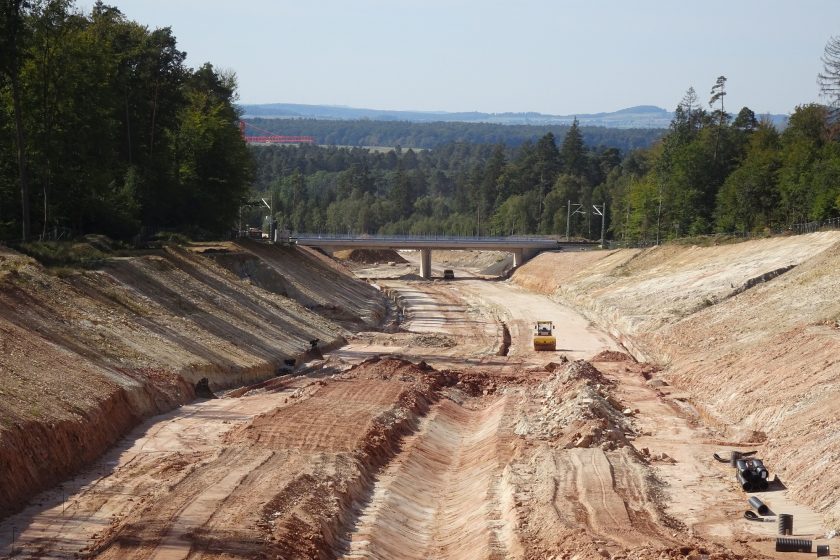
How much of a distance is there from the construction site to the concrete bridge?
4522cm

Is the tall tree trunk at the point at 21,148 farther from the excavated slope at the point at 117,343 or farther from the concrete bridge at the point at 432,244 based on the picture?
the concrete bridge at the point at 432,244

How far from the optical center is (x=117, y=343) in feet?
139

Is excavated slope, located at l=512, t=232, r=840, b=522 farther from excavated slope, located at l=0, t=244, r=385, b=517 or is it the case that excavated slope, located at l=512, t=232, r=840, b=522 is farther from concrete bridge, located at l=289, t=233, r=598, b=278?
concrete bridge, located at l=289, t=233, r=598, b=278

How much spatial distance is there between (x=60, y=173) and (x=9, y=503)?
1419 inches

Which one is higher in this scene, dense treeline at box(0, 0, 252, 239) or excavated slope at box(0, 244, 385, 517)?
dense treeline at box(0, 0, 252, 239)

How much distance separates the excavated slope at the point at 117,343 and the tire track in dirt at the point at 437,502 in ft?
24.9

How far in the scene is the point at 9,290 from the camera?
41469mm

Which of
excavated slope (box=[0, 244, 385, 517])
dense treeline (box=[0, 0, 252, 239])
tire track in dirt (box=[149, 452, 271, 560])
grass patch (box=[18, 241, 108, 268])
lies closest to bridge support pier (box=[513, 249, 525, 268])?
dense treeline (box=[0, 0, 252, 239])

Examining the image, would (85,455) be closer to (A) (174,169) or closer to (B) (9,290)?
(B) (9,290)

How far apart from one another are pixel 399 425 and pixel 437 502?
686 centimetres

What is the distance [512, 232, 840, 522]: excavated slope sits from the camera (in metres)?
33.1

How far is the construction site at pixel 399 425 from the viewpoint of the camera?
80.2 feet

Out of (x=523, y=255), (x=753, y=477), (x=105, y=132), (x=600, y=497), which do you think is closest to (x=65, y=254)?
(x=105, y=132)

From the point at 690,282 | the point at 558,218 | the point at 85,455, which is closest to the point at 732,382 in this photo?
the point at 85,455
